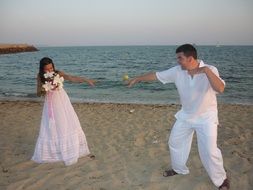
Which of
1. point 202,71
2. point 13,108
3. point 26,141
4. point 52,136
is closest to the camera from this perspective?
point 202,71

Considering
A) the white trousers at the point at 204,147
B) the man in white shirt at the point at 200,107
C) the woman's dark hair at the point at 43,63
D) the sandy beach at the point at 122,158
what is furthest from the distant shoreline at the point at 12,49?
the man in white shirt at the point at 200,107

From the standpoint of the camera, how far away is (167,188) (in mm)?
5207

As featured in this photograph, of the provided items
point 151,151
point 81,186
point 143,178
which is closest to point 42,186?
point 81,186

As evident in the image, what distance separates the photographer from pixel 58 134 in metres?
6.26

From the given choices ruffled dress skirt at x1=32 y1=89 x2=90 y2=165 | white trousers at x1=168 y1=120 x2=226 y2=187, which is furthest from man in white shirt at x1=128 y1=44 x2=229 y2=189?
ruffled dress skirt at x1=32 y1=89 x2=90 y2=165

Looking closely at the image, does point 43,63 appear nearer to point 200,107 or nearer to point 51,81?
point 51,81

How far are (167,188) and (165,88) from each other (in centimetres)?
1664

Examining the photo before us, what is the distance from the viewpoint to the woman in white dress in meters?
6.23

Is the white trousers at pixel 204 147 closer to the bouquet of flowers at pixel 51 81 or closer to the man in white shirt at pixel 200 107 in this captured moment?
the man in white shirt at pixel 200 107

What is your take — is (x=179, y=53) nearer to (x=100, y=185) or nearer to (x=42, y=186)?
(x=100, y=185)

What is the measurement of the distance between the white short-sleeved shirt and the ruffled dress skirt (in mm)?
2425

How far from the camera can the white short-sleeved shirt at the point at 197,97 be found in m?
4.76

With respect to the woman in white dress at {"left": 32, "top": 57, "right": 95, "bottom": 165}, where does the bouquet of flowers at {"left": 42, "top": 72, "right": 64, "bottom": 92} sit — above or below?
above

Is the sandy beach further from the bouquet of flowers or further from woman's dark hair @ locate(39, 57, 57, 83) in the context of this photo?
woman's dark hair @ locate(39, 57, 57, 83)
